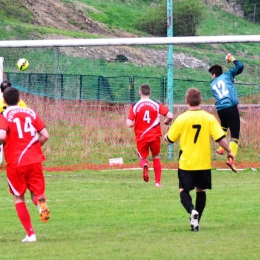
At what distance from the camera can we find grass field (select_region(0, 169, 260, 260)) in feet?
28.7

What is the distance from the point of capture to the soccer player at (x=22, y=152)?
961cm

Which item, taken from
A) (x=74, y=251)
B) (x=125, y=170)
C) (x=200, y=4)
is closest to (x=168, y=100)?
(x=125, y=170)

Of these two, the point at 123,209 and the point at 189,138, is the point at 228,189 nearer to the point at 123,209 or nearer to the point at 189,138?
the point at 123,209

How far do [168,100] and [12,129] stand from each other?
1329cm

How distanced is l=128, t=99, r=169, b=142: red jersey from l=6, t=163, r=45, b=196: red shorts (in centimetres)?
689

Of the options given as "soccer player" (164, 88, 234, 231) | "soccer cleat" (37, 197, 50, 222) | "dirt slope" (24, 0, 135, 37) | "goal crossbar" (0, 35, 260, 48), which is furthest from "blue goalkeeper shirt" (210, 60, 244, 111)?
"dirt slope" (24, 0, 135, 37)

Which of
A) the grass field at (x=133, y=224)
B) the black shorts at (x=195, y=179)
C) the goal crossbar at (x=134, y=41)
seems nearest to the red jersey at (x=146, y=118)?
the grass field at (x=133, y=224)

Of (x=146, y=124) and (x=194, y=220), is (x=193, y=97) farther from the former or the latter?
(x=146, y=124)

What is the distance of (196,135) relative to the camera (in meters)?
10.3

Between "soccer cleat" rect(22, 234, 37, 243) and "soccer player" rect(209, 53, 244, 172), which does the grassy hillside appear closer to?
"soccer player" rect(209, 53, 244, 172)

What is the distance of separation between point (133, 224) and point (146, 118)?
5.78 meters

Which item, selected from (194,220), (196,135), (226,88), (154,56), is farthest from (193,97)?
(154,56)

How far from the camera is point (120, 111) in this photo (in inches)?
898

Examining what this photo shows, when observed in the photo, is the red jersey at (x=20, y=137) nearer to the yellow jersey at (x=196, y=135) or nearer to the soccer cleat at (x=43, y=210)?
the soccer cleat at (x=43, y=210)
